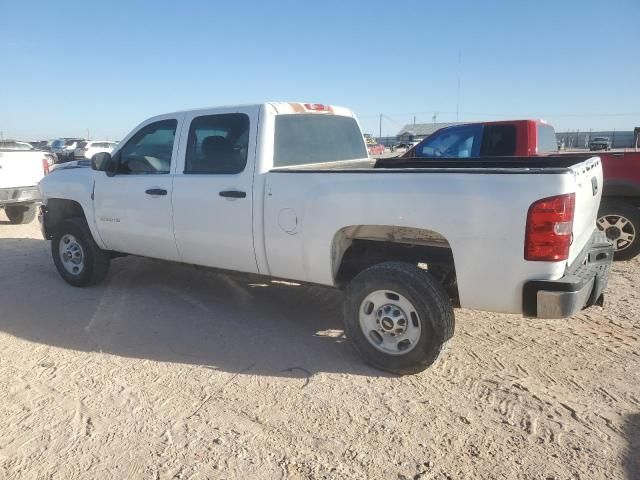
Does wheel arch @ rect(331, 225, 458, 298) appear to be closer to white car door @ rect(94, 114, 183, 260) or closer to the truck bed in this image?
the truck bed

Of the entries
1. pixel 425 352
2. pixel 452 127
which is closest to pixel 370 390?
pixel 425 352

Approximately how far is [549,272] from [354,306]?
1341mm

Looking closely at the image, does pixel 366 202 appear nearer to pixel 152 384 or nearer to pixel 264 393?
pixel 264 393

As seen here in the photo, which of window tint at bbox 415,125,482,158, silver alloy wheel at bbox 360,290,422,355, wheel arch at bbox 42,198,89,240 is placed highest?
window tint at bbox 415,125,482,158

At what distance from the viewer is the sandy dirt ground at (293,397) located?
A: 2568mm

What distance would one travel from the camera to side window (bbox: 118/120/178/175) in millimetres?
4707

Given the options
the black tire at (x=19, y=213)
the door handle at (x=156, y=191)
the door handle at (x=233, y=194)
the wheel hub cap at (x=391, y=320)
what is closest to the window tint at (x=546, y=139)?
the wheel hub cap at (x=391, y=320)

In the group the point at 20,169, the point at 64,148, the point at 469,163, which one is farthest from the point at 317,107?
the point at 64,148

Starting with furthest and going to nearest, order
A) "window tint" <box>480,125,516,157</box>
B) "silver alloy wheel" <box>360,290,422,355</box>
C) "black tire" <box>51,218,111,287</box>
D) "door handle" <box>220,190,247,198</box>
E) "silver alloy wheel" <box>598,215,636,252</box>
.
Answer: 1. "window tint" <box>480,125,516,157</box>
2. "silver alloy wheel" <box>598,215,636,252</box>
3. "black tire" <box>51,218,111,287</box>
4. "door handle" <box>220,190,247,198</box>
5. "silver alloy wheel" <box>360,290,422,355</box>

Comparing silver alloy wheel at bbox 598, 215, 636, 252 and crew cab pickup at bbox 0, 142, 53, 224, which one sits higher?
crew cab pickup at bbox 0, 142, 53, 224

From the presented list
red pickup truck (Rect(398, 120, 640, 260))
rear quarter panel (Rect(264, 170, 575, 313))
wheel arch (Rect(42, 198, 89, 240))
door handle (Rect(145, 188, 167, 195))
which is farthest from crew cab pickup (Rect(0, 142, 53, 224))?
rear quarter panel (Rect(264, 170, 575, 313))

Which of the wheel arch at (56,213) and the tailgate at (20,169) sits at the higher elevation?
the tailgate at (20,169)

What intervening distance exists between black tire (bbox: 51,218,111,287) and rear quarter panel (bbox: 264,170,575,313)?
273 cm

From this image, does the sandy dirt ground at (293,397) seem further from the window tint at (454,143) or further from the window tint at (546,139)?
the window tint at (454,143)
